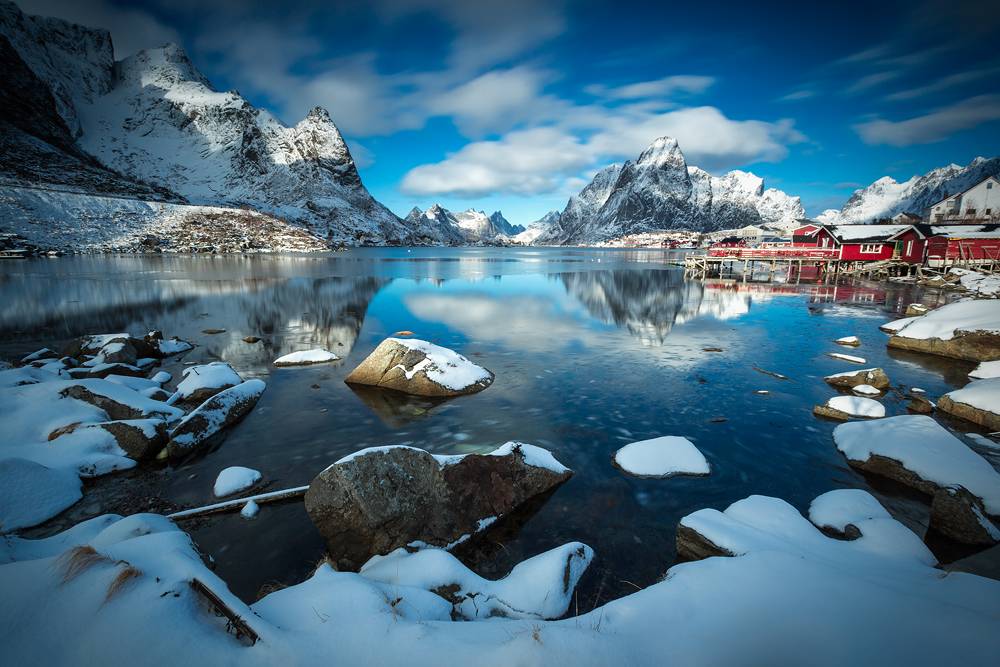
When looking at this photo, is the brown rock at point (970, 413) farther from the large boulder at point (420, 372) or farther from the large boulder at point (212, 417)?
the large boulder at point (212, 417)

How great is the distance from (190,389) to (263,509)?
7.00 m

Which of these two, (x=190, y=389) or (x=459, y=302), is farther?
(x=459, y=302)

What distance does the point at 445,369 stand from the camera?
1349 centimetres

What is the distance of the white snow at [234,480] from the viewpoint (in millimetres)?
7840

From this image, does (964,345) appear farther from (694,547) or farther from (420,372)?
(420,372)

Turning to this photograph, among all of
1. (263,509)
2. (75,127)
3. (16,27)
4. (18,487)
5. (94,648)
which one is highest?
(16,27)

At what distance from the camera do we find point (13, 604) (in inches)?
121

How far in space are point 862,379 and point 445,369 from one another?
13922 mm

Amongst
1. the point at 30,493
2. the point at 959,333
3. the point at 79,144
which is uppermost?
the point at 79,144

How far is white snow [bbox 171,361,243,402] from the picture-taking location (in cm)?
1203

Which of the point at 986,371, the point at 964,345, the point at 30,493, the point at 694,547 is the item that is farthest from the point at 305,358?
the point at 964,345

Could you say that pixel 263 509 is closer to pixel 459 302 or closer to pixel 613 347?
Result: pixel 613 347

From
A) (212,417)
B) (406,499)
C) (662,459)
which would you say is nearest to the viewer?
(406,499)

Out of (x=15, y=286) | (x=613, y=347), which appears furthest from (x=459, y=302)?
(x=15, y=286)
